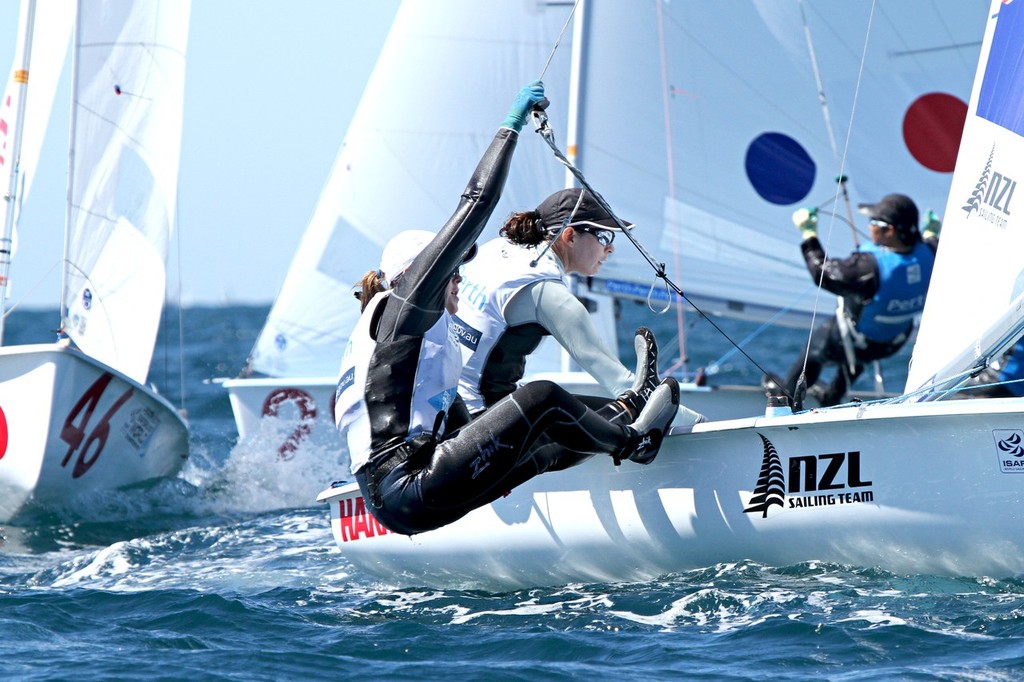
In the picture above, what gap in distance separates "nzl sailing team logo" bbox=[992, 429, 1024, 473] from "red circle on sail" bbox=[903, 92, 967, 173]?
4.50m

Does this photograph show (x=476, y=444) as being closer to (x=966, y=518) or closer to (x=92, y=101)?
(x=966, y=518)

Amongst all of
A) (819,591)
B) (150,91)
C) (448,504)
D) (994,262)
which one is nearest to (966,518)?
(819,591)

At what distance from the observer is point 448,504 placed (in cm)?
369

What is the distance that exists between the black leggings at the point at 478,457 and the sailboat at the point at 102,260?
2.38 m

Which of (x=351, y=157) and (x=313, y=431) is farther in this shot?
(x=351, y=157)

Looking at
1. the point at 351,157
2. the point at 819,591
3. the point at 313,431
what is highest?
the point at 351,157

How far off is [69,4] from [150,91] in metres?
0.59

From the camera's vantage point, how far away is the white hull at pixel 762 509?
3641 millimetres

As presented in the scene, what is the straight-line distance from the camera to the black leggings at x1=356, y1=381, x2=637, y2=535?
3650 millimetres

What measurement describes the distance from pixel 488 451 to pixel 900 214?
357cm

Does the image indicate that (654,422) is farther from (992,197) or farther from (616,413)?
(992,197)

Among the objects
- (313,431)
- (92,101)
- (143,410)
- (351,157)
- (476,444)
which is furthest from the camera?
(351,157)

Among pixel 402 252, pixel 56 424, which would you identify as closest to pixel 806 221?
pixel 402 252

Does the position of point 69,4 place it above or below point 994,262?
above
